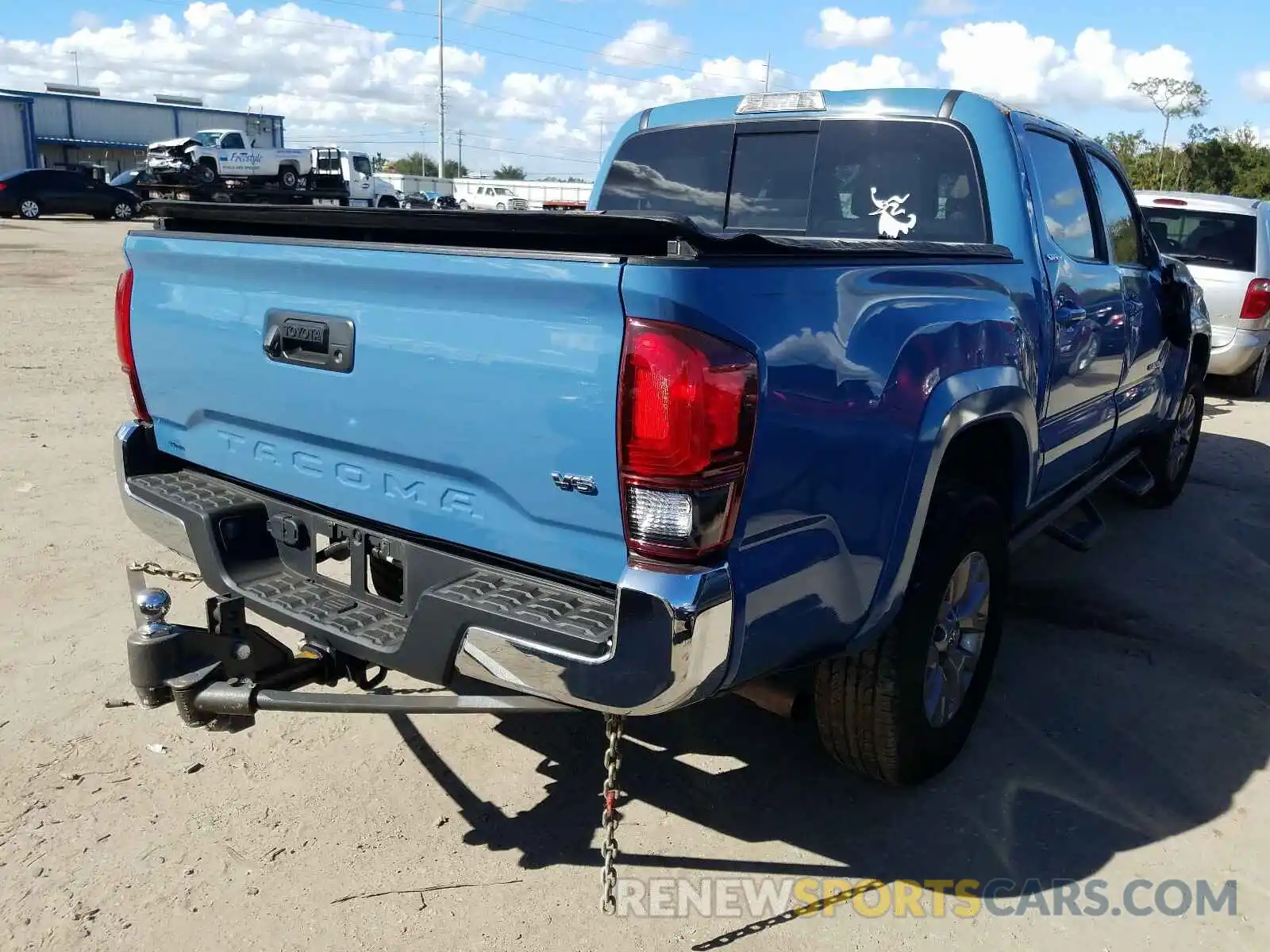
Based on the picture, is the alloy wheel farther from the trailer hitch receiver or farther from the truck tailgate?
the trailer hitch receiver

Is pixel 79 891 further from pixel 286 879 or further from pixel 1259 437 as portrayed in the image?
pixel 1259 437

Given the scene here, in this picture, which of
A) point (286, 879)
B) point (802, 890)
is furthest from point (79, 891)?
point (802, 890)

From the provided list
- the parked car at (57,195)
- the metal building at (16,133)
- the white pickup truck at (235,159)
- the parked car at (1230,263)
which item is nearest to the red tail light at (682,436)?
the parked car at (1230,263)

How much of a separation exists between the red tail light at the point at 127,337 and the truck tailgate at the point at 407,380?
0.06 metres

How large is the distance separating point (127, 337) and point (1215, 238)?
31.3 ft

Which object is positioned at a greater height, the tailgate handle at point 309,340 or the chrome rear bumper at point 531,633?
the tailgate handle at point 309,340

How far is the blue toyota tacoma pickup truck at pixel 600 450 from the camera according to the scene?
6.63 ft

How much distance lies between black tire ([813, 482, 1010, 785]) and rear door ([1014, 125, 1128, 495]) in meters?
0.83

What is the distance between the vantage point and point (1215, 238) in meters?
9.47

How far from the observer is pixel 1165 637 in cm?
436

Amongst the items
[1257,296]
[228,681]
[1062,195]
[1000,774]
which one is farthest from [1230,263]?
[228,681]

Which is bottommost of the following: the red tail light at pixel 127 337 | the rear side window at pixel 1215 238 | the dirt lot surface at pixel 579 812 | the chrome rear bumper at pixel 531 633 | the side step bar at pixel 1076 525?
the dirt lot surface at pixel 579 812

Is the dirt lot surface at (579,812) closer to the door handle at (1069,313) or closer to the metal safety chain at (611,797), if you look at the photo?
the metal safety chain at (611,797)

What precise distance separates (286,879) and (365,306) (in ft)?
4.88
